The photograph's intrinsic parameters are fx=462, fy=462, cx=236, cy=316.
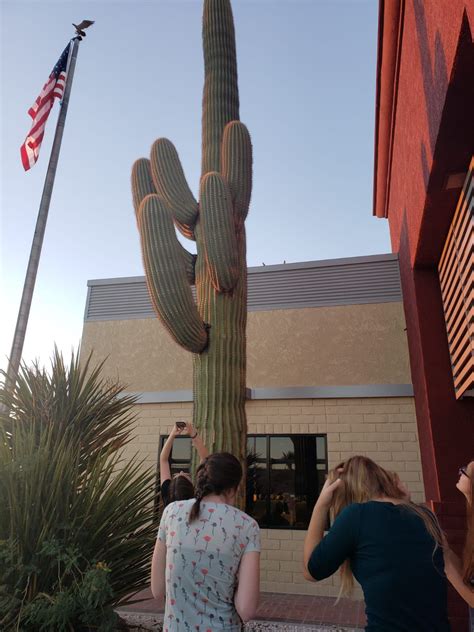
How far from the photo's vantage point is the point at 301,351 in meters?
8.92

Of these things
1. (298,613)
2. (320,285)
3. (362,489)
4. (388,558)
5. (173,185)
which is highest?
(320,285)

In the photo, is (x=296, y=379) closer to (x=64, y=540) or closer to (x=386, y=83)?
(x=386, y=83)

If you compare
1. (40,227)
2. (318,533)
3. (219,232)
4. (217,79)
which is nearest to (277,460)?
(219,232)

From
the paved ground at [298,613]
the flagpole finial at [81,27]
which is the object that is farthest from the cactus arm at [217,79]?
the paved ground at [298,613]

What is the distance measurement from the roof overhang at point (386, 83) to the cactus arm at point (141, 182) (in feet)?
12.4

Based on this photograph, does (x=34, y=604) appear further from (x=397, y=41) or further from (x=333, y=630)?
(x=397, y=41)

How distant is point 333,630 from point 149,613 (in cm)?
223

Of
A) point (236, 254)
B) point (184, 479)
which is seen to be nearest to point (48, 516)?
point (184, 479)

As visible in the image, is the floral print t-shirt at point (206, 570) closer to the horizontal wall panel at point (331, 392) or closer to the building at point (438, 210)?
the building at point (438, 210)

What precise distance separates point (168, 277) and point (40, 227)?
392 cm

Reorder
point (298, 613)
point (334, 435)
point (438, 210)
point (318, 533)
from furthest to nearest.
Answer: point (334, 435)
point (298, 613)
point (438, 210)
point (318, 533)

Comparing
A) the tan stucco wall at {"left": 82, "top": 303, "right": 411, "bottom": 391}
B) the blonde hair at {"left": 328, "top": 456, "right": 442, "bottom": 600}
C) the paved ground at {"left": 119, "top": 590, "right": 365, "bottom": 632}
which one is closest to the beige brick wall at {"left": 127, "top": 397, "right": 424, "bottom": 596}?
the paved ground at {"left": 119, "top": 590, "right": 365, "bottom": 632}

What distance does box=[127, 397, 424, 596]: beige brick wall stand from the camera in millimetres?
7582

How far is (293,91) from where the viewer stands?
11398mm
